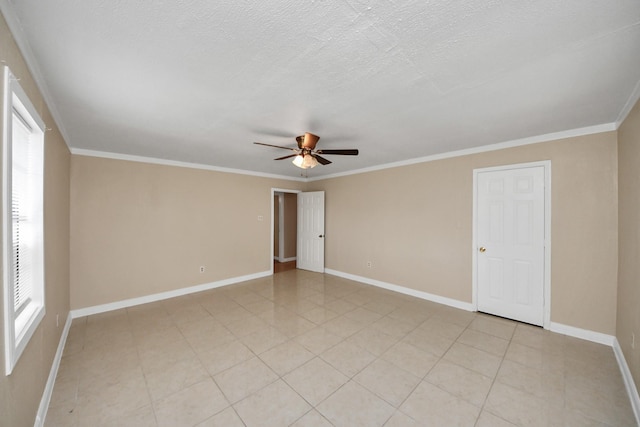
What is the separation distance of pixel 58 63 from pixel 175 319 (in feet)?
9.55

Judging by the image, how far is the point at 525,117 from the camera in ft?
7.61

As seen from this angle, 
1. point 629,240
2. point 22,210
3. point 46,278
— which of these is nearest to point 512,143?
point 629,240

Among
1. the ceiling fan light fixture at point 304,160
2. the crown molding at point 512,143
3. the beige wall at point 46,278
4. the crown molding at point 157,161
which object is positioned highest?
the crown molding at point 512,143

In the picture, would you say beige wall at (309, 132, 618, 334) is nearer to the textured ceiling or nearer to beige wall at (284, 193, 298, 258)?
the textured ceiling

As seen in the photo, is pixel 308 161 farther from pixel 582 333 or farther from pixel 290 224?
pixel 290 224

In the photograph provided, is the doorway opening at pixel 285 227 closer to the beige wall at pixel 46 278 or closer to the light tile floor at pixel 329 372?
the light tile floor at pixel 329 372

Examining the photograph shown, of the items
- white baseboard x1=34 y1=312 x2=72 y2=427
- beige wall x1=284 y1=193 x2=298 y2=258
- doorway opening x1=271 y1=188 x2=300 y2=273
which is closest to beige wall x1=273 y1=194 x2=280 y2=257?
doorway opening x1=271 y1=188 x2=300 y2=273

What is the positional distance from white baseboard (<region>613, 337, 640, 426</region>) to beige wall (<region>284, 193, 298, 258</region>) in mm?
6161

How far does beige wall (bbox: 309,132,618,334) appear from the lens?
2.54 meters

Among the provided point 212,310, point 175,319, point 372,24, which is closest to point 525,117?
point 372,24

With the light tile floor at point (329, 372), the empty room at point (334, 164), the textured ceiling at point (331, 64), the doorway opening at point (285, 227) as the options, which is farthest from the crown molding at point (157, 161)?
the light tile floor at point (329, 372)

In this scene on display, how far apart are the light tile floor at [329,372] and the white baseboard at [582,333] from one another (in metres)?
0.09

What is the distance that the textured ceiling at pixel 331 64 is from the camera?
3.63 feet

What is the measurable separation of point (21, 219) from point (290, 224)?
5.70 metres
